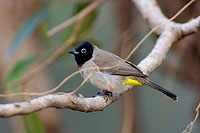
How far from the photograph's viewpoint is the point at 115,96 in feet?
5.51

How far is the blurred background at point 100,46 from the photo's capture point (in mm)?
2385

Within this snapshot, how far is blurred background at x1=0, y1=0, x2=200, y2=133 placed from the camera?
2385 mm

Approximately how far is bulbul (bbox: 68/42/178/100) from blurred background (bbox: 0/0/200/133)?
139 mm

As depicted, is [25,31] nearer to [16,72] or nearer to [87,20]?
[16,72]

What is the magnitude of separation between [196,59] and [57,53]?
0.91 meters

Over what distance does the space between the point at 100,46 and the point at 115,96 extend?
2.57 feet

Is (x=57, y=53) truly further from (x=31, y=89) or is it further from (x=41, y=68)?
(x=31, y=89)

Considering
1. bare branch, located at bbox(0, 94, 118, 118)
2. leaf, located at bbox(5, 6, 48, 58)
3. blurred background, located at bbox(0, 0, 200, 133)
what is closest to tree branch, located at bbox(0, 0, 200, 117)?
bare branch, located at bbox(0, 94, 118, 118)

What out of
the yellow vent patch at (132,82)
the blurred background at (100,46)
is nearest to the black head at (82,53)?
the blurred background at (100,46)

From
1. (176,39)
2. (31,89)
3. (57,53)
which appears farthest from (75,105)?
(31,89)

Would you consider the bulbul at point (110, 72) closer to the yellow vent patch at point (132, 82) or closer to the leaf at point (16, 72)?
the yellow vent patch at point (132, 82)

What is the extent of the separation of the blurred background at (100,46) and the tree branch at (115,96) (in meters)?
0.35

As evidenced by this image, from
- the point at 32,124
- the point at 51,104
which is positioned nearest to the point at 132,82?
the point at 32,124

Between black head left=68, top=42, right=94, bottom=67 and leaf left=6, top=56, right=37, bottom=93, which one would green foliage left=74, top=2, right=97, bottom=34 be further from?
black head left=68, top=42, right=94, bottom=67
